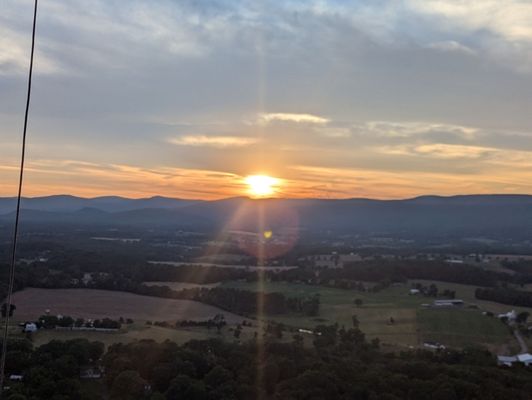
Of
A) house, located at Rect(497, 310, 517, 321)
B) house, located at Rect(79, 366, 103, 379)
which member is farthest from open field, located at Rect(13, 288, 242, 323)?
house, located at Rect(497, 310, 517, 321)

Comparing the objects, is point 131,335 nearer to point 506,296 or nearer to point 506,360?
point 506,360

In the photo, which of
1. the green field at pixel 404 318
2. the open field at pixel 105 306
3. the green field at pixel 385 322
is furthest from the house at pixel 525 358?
the open field at pixel 105 306

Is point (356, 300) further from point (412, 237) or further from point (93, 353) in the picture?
point (412, 237)

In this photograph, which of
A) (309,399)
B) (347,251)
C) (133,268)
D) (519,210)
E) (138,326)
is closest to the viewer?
(309,399)

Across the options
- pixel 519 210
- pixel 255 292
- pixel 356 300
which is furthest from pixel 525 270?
pixel 519 210

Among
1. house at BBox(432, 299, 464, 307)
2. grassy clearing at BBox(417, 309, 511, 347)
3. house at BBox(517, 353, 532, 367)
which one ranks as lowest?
grassy clearing at BBox(417, 309, 511, 347)

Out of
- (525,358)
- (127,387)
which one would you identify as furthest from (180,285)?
(127,387)

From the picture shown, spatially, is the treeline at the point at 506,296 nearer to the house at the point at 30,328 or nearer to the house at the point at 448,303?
the house at the point at 448,303

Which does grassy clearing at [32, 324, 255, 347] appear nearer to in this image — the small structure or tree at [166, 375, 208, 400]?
tree at [166, 375, 208, 400]
